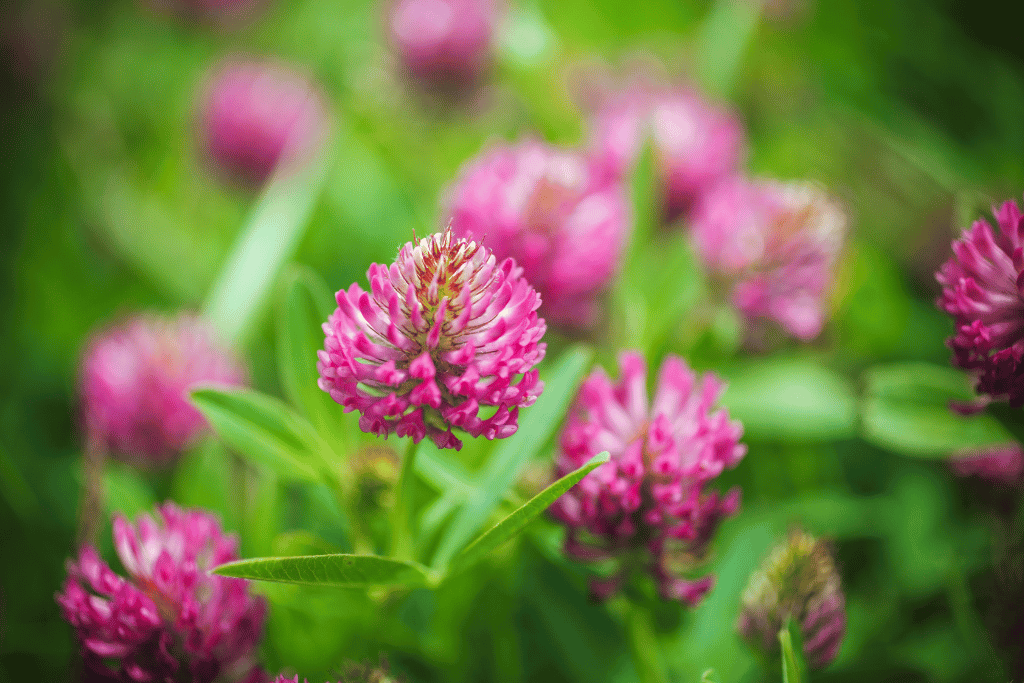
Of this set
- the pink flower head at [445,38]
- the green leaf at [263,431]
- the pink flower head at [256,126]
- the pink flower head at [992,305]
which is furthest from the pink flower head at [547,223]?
the pink flower head at [256,126]

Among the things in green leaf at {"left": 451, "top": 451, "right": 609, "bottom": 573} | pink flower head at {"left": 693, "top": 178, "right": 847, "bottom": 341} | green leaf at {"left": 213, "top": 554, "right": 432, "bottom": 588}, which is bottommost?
green leaf at {"left": 213, "top": 554, "right": 432, "bottom": 588}

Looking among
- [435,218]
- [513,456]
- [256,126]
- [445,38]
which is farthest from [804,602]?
[256,126]

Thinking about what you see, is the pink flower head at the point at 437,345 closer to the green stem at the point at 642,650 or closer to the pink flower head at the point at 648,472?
the pink flower head at the point at 648,472

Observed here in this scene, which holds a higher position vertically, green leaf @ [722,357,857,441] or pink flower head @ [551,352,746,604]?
green leaf @ [722,357,857,441]

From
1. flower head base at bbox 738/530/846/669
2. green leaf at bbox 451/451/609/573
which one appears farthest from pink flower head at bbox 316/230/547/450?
flower head base at bbox 738/530/846/669

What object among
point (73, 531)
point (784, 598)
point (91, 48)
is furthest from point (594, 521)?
point (91, 48)

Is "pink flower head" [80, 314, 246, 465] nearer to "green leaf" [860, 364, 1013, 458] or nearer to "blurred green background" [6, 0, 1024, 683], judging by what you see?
"blurred green background" [6, 0, 1024, 683]

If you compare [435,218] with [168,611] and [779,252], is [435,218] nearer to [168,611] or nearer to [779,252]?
[779,252]
